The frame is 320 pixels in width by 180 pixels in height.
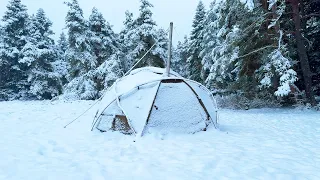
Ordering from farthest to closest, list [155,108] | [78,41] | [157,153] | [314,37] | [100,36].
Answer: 1. [100,36]
2. [78,41]
3. [314,37]
4. [155,108]
5. [157,153]

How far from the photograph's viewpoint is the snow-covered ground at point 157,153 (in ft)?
15.9

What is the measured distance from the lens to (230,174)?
4.93 m

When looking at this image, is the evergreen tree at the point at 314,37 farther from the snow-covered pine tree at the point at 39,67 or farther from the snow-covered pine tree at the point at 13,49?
the snow-covered pine tree at the point at 13,49

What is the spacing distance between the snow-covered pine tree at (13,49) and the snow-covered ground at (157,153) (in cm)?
2002

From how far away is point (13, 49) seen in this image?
86.9 feet

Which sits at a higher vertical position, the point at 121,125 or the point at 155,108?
the point at 155,108

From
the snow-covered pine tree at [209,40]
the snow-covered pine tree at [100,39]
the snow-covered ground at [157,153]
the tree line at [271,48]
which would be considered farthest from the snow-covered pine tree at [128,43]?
the snow-covered ground at [157,153]

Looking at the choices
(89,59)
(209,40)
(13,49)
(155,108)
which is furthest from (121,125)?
(13,49)

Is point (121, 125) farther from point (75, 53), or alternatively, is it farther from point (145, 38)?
point (75, 53)

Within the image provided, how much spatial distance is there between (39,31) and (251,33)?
25364 millimetres

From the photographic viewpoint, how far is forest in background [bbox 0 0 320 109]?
13570 millimetres

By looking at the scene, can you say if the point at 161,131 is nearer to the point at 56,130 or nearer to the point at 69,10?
the point at 56,130

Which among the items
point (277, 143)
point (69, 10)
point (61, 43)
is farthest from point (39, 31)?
point (277, 143)

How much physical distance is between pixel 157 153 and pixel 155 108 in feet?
6.76
